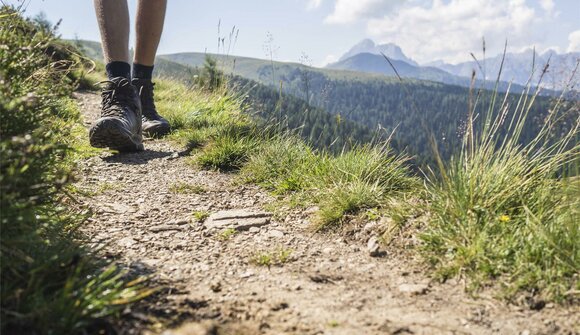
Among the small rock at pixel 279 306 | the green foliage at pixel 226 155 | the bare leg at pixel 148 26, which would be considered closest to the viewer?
the small rock at pixel 279 306

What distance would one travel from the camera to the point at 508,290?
1.89 meters

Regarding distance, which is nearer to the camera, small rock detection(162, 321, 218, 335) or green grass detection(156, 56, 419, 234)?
small rock detection(162, 321, 218, 335)

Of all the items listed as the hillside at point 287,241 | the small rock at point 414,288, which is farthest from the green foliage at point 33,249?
the small rock at point 414,288

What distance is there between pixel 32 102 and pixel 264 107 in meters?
4.24

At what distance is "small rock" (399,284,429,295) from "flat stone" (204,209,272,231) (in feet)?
3.90

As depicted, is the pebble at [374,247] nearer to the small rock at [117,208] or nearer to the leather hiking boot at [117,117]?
the small rock at [117,208]

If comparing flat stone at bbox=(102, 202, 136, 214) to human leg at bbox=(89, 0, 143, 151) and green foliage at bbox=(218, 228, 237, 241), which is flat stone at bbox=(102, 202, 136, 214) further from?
human leg at bbox=(89, 0, 143, 151)

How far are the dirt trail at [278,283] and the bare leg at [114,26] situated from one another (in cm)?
129

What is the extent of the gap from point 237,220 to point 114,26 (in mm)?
2214

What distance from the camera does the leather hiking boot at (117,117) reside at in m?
3.88

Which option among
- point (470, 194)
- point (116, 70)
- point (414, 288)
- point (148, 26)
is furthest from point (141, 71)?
point (414, 288)

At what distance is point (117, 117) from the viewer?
3.92 m

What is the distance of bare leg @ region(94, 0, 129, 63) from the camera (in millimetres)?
3875

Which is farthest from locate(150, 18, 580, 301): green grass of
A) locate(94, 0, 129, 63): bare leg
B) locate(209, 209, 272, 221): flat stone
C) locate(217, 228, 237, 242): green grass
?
locate(94, 0, 129, 63): bare leg
